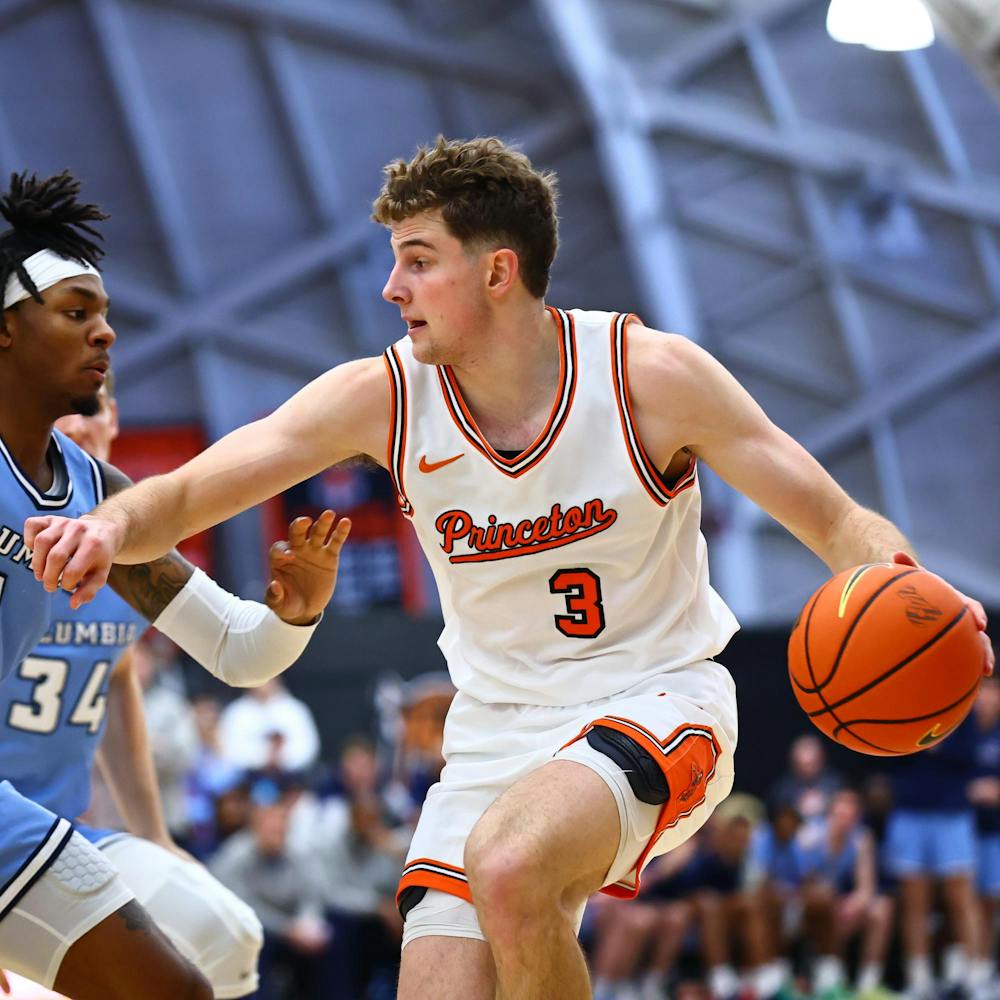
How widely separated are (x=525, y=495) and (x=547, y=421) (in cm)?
22

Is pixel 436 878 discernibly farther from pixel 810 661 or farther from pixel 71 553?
pixel 71 553

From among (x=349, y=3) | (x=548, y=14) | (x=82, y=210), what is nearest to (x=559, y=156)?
(x=548, y=14)

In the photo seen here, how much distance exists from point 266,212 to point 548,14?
14.1ft

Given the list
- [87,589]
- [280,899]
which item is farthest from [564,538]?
[280,899]

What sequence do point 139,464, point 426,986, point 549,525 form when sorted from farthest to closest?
point 139,464
point 549,525
point 426,986

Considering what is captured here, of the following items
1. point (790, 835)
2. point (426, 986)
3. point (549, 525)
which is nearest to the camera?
point (426, 986)

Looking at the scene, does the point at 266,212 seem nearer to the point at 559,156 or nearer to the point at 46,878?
the point at 559,156

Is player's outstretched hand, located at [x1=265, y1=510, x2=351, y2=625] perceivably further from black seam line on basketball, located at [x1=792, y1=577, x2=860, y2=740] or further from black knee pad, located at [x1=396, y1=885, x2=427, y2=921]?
black seam line on basketball, located at [x1=792, y1=577, x2=860, y2=740]

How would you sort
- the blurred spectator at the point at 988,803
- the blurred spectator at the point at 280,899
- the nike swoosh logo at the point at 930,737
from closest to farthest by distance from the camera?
the nike swoosh logo at the point at 930,737 < the blurred spectator at the point at 280,899 < the blurred spectator at the point at 988,803

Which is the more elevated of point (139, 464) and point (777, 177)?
point (777, 177)

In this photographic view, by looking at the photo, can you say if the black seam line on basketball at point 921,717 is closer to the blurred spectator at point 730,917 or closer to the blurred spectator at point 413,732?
the blurred spectator at point 413,732

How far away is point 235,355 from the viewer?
18578mm

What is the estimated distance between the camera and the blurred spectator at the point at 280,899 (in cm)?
1010

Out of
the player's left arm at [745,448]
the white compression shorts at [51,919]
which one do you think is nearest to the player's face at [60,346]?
the white compression shorts at [51,919]
